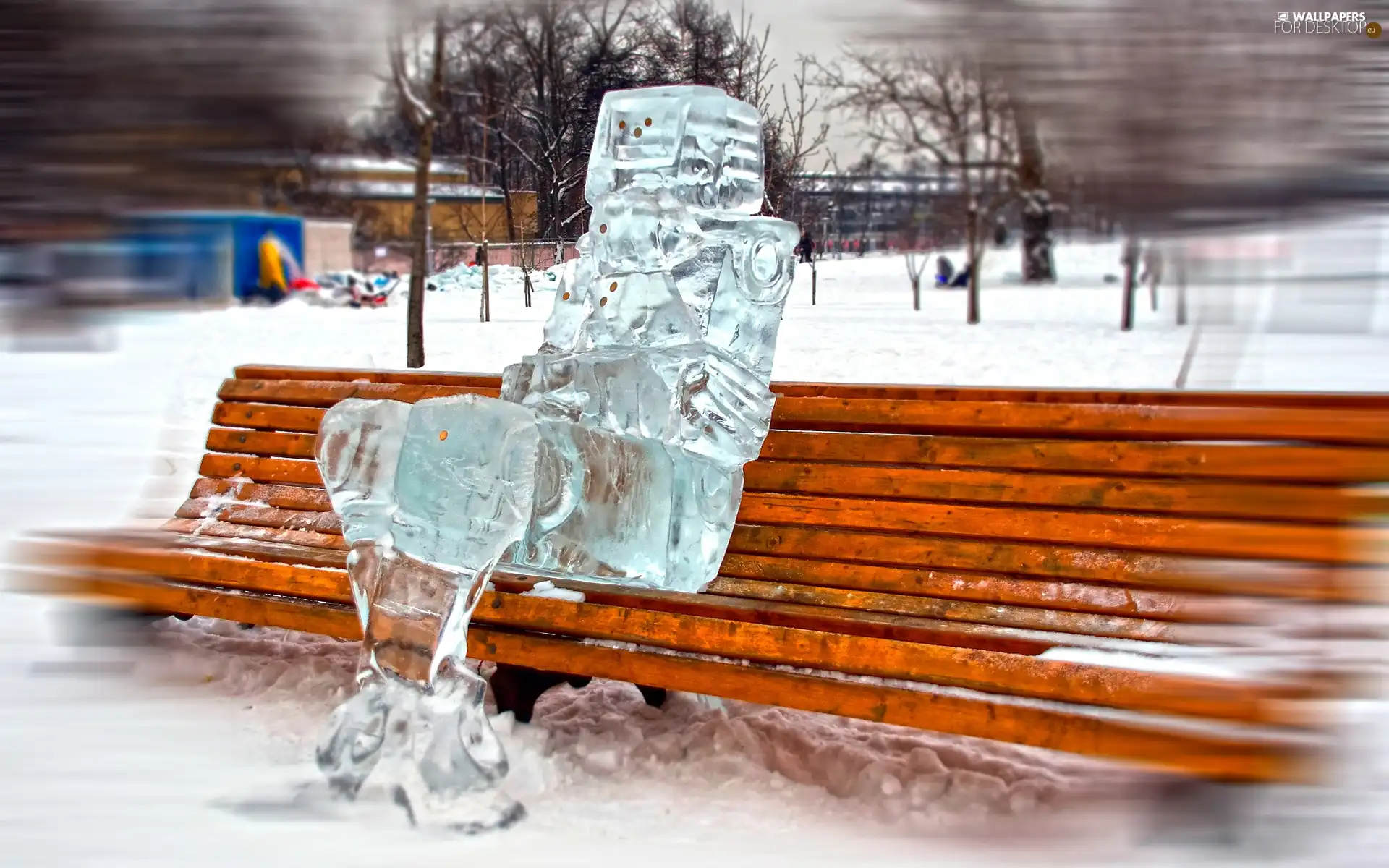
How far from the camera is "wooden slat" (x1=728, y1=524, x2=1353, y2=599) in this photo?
237cm

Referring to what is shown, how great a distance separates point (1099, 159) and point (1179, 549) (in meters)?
1.67

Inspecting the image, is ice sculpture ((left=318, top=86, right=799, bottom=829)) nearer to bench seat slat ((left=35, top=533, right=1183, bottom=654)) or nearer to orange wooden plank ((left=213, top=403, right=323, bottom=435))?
bench seat slat ((left=35, top=533, right=1183, bottom=654))

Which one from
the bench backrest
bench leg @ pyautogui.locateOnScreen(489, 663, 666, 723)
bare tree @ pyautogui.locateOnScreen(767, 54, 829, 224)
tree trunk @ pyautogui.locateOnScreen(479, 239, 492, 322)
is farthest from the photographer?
tree trunk @ pyautogui.locateOnScreen(479, 239, 492, 322)

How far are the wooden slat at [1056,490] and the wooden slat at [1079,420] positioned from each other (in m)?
0.10

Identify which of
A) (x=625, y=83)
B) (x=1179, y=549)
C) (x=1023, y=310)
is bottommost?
(x=1179, y=549)

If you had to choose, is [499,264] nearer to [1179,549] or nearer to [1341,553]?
[1179,549]

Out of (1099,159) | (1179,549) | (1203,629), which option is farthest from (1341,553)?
(1099,159)

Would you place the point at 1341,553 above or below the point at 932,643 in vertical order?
above

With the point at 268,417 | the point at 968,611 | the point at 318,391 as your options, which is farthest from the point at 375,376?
the point at 968,611

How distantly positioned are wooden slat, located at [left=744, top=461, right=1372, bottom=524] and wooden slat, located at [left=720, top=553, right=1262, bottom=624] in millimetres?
176

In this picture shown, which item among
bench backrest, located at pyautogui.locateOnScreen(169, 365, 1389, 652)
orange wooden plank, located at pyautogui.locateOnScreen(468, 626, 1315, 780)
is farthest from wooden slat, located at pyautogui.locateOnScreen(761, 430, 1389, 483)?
orange wooden plank, located at pyautogui.locateOnScreen(468, 626, 1315, 780)

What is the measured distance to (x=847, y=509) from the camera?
280cm

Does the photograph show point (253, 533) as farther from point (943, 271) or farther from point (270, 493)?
point (943, 271)

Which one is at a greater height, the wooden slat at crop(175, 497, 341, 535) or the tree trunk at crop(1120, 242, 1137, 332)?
the tree trunk at crop(1120, 242, 1137, 332)
